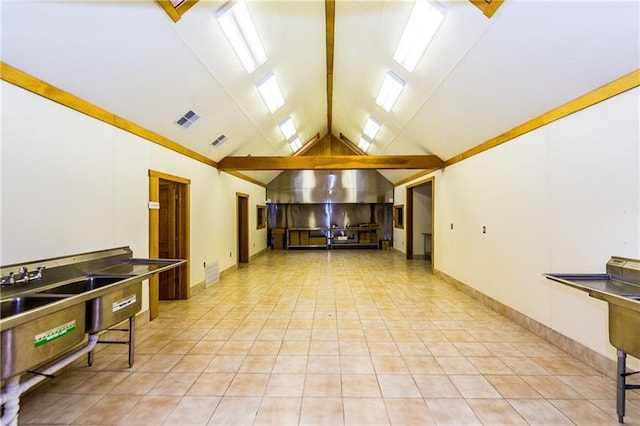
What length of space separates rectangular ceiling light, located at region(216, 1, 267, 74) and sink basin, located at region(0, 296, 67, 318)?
8.96 feet

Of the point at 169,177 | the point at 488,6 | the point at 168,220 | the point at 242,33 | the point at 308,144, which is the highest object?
the point at 308,144

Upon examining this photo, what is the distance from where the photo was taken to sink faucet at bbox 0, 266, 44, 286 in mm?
1913

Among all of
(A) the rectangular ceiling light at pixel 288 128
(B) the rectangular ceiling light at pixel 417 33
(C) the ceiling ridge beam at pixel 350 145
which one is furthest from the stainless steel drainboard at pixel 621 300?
(C) the ceiling ridge beam at pixel 350 145

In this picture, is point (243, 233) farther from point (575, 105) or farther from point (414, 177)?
point (575, 105)

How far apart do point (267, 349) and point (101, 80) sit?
2.95 metres

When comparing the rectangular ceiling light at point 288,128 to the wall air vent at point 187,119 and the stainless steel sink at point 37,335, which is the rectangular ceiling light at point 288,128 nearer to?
the wall air vent at point 187,119

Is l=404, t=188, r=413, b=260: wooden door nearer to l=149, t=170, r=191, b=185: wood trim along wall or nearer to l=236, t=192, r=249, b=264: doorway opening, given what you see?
l=236, t=192, r=249, b=264: doorway opening

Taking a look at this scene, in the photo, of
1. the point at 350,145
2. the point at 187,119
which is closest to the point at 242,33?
the point at 187,119

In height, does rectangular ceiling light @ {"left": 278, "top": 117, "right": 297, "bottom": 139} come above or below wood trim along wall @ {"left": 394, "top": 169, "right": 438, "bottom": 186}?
above

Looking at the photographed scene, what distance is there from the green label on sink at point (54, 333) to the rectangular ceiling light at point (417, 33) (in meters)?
3.83

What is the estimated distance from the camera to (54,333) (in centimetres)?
168

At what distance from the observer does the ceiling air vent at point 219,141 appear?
197 inches

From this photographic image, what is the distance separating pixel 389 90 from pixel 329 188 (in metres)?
6.04

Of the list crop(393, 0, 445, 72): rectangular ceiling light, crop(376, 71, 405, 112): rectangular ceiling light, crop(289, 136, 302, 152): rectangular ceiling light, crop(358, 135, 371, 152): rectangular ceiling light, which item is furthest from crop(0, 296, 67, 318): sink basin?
crop(358, 135, 371, 152): rectangular ceiling light
